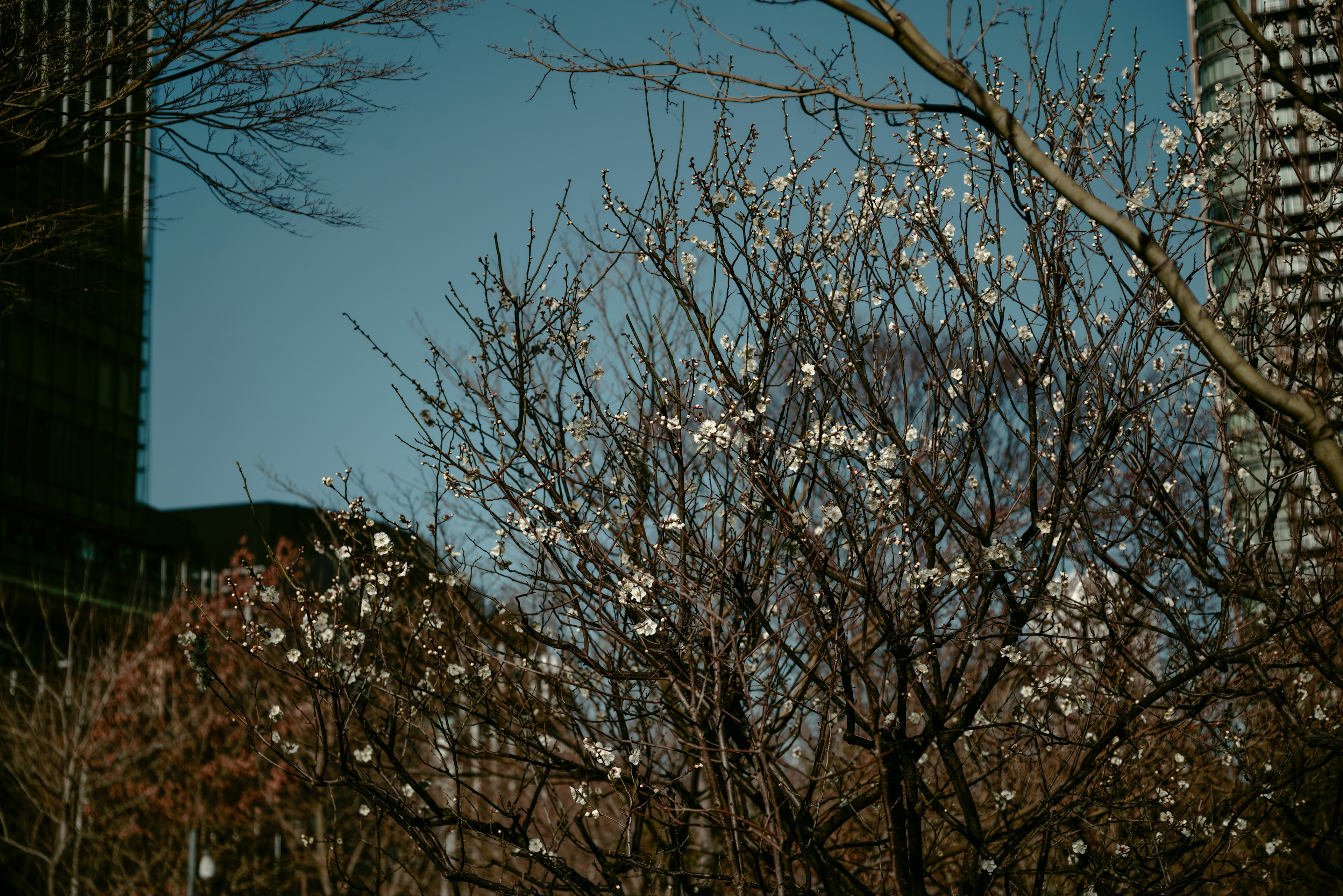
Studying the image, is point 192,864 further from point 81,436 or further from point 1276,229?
point 81,436

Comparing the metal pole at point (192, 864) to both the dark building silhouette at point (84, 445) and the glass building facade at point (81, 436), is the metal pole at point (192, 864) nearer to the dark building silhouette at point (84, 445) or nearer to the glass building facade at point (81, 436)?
the dark building silhouette at point (84, 445)

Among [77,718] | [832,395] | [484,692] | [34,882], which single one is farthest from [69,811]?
[832,395]

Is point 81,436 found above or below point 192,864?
above

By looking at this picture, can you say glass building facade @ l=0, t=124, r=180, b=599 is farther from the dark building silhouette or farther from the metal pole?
the metal pole

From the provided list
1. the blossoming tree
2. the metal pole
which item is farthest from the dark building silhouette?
the blossoming tree

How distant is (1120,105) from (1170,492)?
188cm

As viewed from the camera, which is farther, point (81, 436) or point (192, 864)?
point (81, 436)

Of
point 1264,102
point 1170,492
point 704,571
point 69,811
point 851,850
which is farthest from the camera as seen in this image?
point 69,811

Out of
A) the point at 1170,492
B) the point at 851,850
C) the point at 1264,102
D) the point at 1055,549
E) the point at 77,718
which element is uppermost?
the point at 77,718

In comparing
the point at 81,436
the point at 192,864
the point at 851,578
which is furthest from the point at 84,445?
the point at 851,578

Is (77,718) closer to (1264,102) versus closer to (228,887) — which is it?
(228,887)

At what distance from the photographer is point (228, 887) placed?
17.7 metres

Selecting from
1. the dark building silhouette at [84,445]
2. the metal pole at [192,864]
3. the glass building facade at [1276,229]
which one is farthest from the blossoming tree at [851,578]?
the dark building silhouette at [84,445]

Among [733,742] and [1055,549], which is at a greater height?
[1055,549]
